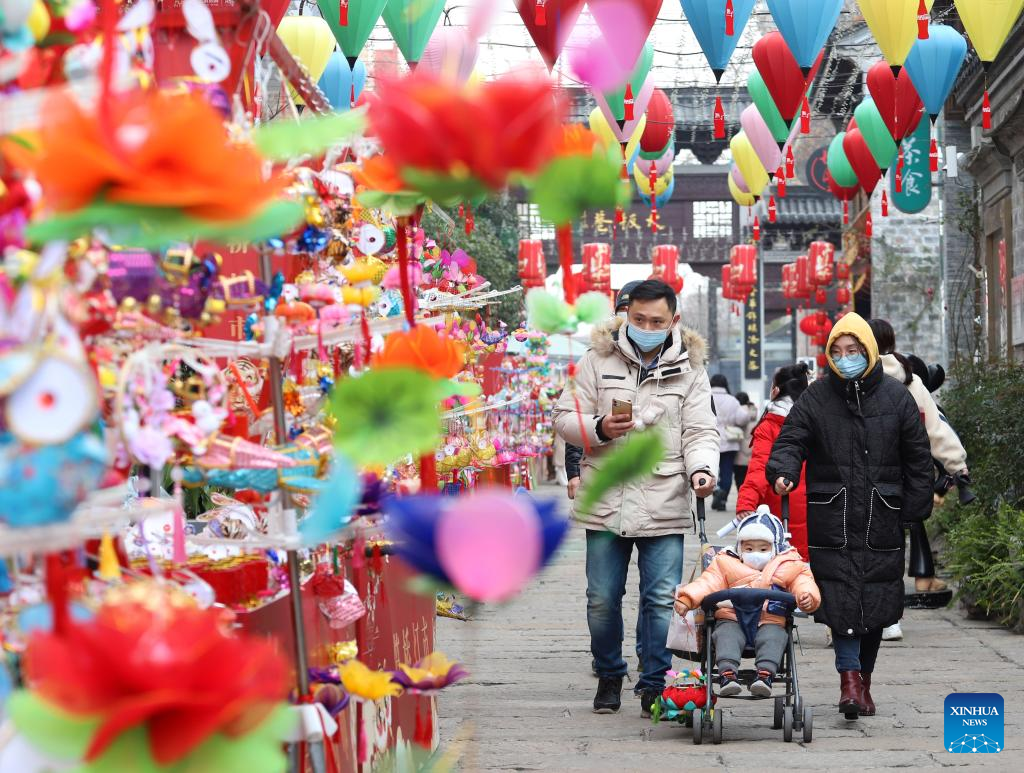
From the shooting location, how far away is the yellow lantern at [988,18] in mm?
9516

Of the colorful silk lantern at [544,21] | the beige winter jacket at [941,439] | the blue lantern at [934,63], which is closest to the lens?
the beige winter jacket at [941,439]

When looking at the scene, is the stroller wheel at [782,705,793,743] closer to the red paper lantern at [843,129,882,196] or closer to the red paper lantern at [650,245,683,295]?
the red paper lantern at [843,129,882,196]

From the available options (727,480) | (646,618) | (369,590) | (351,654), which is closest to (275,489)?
(351,654)

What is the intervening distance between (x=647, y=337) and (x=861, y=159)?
9604 mm

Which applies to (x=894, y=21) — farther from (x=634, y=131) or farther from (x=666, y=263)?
(x=666, y=263)

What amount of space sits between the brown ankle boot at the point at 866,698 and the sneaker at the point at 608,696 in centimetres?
102

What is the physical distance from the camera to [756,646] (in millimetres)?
5703

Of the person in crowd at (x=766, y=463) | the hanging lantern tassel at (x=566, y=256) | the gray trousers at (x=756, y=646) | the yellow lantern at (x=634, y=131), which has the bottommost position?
the gray trousers at (x=756, y=646)

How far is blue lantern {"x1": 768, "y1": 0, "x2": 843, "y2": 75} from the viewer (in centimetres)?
937

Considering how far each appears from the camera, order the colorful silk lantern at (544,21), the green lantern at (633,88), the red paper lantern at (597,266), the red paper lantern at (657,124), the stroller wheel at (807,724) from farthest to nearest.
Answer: the red paper lantern at (597,266) < the red paper lantern at (657,124) < the green lantern at (633,88) < the colorful silk lantern at (544,21) < the stroller wheel at (807,724)

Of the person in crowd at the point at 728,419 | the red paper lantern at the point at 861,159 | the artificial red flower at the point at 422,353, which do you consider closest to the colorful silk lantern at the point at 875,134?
the red paper lantern at the point at 861,159

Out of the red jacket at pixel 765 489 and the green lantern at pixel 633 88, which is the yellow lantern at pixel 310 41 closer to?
the green lantern at pixel 633 88

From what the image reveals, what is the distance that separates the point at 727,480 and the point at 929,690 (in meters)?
10.4

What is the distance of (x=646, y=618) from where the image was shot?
6.29 m
